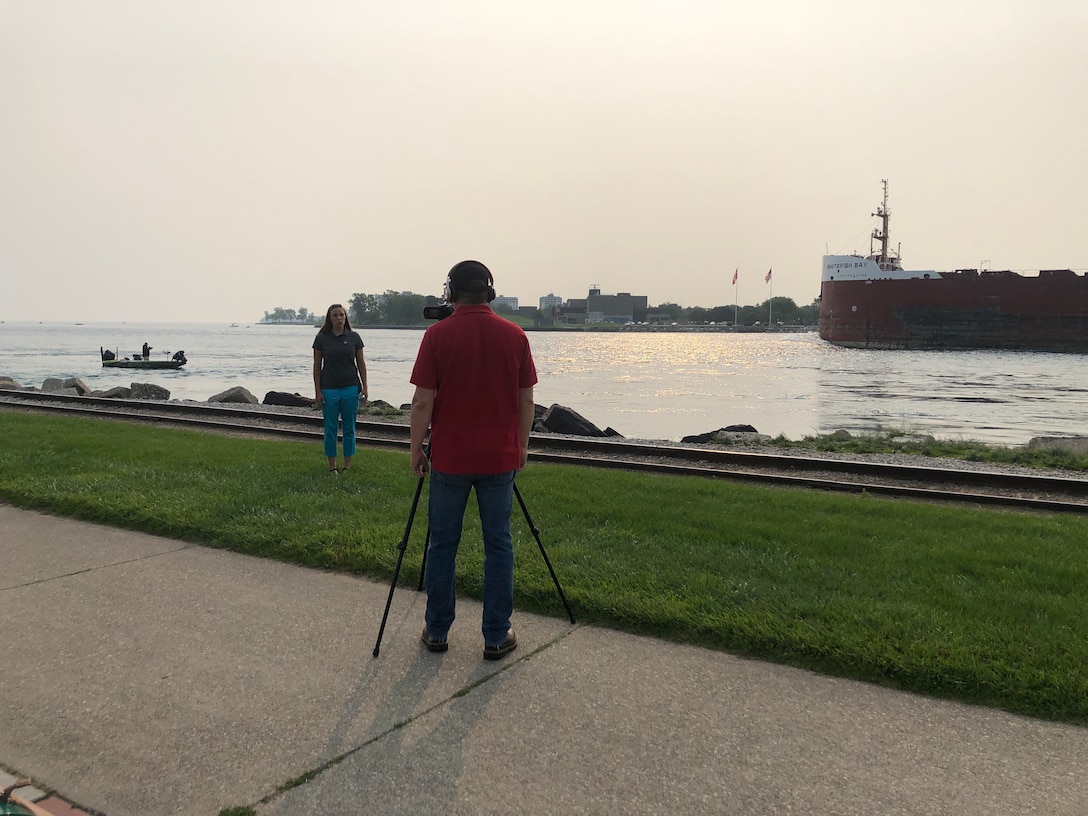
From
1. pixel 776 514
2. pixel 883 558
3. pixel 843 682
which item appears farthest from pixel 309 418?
pixel 843 682

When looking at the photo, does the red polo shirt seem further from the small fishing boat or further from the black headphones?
the small fishing boat

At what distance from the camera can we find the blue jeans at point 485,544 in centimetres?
388

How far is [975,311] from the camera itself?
58.1m

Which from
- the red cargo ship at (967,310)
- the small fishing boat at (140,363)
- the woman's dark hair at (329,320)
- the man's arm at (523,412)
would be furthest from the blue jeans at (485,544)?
the red cargo ship at (967,310)

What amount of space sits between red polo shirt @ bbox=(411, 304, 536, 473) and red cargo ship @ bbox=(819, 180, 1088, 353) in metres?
63.0

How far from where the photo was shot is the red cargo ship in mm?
55219

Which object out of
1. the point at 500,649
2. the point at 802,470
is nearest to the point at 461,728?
the point at 500,649

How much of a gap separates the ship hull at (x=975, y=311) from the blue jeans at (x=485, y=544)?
63.0 metres

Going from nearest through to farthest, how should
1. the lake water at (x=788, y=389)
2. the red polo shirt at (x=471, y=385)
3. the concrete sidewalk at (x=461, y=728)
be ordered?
1. the concrete sidewalk at (x=461, y=728)
2. the red polo shirt at (x=471, y=385)
3. the lake water at (x=788, y=389)

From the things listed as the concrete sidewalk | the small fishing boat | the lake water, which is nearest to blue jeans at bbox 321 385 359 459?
the concrete sidewalk

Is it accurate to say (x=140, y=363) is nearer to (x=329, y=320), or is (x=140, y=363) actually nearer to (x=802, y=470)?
(x=329, y=320)

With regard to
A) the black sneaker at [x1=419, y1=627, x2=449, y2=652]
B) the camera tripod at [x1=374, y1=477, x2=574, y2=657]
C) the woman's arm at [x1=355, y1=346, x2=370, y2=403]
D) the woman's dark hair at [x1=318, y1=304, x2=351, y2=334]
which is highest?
the woman's dark hair at [x1=318, y1=304, x2=351, y2=334]

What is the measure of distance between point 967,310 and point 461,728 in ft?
212

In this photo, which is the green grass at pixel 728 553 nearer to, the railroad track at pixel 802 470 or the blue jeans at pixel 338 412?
the blue jeans at pixel 338 412
